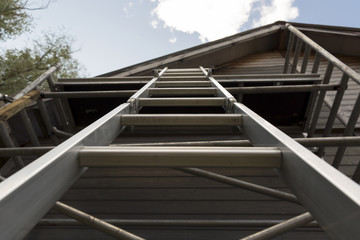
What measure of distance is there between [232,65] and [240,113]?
15.5ft

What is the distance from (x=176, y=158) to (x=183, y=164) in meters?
0.04

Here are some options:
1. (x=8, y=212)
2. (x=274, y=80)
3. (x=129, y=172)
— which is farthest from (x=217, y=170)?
(x=8, y=212)

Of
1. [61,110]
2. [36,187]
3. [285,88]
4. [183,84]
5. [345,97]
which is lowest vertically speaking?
[345,97]

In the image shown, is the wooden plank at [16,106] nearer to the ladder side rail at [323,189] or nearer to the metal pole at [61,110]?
the metal pole at [61,110]

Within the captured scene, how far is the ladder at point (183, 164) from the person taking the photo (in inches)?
22.0

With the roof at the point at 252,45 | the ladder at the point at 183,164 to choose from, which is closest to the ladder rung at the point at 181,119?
the ladder at the point at 183,164

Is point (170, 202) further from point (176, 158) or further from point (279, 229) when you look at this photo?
point (176, 158)

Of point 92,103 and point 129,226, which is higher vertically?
point 92,103

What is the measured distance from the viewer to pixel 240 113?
4.97ft

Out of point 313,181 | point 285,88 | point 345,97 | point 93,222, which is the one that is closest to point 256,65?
point 345,97

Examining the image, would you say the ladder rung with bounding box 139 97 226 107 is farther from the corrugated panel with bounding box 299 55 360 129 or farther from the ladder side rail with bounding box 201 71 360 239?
the corrugated panel with bounding box 299 55 360 129

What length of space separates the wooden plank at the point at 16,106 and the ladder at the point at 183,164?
1.22 meters

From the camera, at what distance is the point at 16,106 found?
6.66ft

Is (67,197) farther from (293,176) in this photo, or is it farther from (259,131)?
(293,176)
